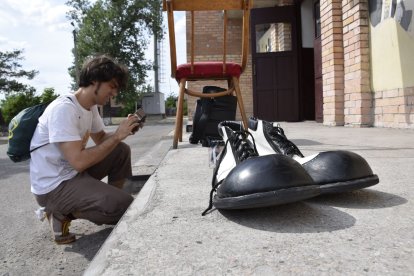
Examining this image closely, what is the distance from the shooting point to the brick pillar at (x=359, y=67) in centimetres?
557

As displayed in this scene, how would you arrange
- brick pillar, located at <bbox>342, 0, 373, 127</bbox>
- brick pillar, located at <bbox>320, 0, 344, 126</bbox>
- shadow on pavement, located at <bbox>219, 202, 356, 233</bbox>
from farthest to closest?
brick pillar, located at <bbox>320, 0, 344, 126</bbox>, brick pillar, located at <bbox>342, 0, 373, 127</bbox>, shadow on pavement, located at <bbox>219, 202, 356, 233</bbox>

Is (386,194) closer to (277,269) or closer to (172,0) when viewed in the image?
(277,269)

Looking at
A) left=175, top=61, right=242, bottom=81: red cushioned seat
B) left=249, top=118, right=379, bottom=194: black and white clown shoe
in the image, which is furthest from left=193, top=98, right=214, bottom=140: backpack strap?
left=249, top=118, right=379, bottom=194: black and white clown shoe

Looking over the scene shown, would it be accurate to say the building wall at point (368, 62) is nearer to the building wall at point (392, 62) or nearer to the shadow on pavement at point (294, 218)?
the building wall at point (392, 62)

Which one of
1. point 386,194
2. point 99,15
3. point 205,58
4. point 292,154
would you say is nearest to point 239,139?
point 292,154

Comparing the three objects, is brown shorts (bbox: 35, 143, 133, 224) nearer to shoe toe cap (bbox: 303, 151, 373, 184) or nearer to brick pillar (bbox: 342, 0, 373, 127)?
shoe toe cap (bbox: 303, 151, 373, 184)

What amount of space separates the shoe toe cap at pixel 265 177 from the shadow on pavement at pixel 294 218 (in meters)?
0.09

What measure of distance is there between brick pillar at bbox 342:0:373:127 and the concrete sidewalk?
4.09 metres

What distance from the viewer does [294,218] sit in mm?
1273

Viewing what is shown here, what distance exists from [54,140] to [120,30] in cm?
2682

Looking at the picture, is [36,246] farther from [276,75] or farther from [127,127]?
[276,75]

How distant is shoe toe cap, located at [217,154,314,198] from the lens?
1.23 meters

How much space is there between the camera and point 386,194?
1579 mm

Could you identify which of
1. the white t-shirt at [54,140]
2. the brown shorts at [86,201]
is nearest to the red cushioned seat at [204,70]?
the white t-shirt at [54,140]
